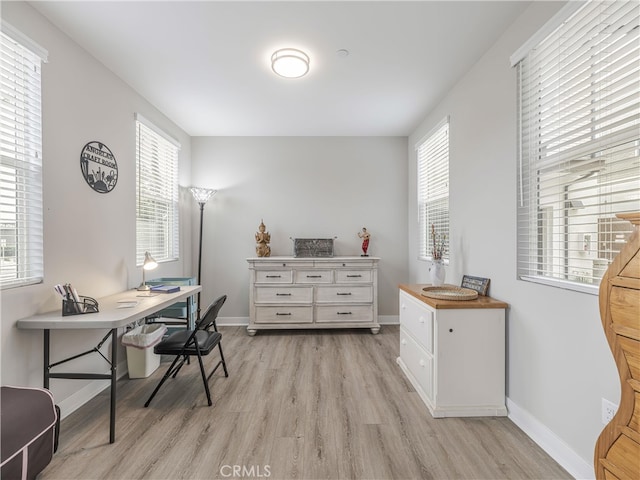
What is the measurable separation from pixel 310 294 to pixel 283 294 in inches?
13.5

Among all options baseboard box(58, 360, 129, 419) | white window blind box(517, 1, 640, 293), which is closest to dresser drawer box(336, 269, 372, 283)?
white window blind box(517, 1, 640, 293)

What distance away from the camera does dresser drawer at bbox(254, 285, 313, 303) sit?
12.7 ft

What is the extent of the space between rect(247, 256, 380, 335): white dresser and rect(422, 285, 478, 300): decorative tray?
133 cm

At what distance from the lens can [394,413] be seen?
83.2 inches

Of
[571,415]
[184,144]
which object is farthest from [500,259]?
[184,144]

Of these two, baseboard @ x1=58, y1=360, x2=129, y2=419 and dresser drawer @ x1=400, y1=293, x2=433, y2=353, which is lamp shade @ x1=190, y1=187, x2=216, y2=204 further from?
dresser drawer @ x1=400, y1=293, x2=433, y2=353

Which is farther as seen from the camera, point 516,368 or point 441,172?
point 441,172

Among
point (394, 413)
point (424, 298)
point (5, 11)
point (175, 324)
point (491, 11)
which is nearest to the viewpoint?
point (5, 11)

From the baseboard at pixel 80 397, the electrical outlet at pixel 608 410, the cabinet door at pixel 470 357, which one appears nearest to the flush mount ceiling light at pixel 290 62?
the cabinet door at pixel 470 357

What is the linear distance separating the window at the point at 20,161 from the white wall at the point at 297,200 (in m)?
2.40

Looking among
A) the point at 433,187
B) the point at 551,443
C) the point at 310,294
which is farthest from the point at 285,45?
the point at 551,443

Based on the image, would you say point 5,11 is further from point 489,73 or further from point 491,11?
point 489,73

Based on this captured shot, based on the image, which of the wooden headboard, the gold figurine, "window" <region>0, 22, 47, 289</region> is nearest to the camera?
the wooden headboard

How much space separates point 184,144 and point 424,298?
11.9 feet
